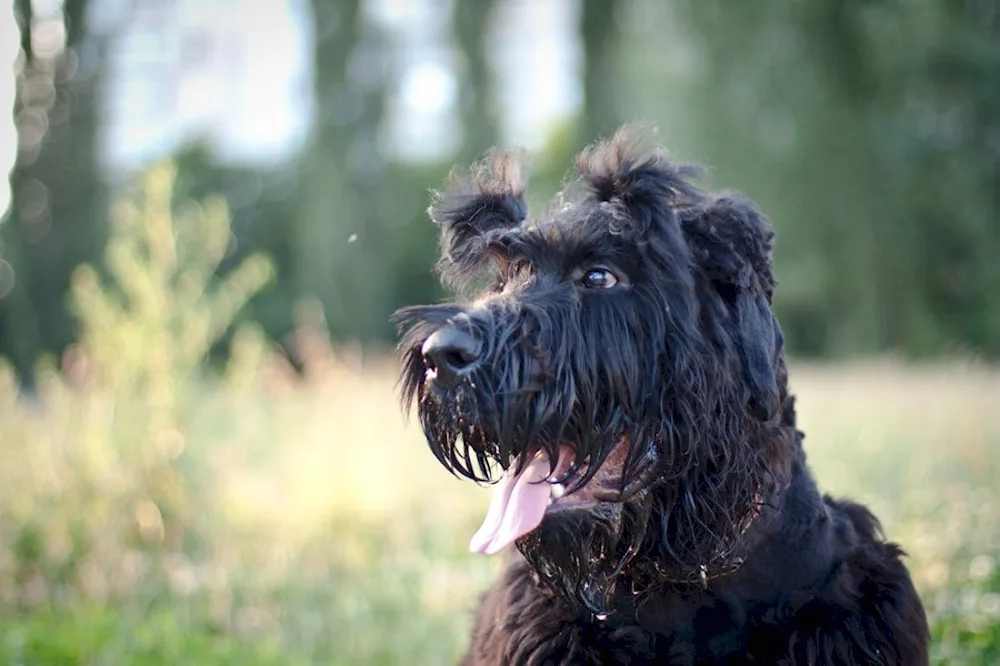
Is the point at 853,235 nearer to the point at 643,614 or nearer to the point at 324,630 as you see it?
the point at 324,630

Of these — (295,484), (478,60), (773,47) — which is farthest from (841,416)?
(478,60)

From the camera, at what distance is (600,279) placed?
247cm

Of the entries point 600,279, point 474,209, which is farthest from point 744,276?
point 474,209

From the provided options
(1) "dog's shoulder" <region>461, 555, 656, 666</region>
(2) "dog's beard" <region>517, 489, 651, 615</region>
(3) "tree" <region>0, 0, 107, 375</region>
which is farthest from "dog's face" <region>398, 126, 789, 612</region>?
(3) "tree" <region>0, 0, 107, 375</region>

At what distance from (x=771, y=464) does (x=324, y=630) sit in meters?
3.48

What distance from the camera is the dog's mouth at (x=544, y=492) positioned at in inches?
93.9

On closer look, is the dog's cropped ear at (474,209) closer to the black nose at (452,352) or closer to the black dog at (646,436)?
the black dog at (646,436)

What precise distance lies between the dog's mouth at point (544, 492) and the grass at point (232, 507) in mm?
2350

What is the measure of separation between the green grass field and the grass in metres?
0.01

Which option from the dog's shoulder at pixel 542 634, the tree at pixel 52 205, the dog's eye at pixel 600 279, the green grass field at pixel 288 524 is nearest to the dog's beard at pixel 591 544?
the dog's shoulder at pixel 542 634

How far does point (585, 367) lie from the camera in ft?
7.63

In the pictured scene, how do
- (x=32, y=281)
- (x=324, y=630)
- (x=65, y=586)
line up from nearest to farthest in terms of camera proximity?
(x=324, y=630), (x=65, y=586), (x=32, y=281)

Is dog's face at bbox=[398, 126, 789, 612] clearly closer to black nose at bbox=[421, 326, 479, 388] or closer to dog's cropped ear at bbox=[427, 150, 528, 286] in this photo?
black nose at bbox=[421, 326, 479, 388]

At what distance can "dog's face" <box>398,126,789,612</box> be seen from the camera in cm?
231
